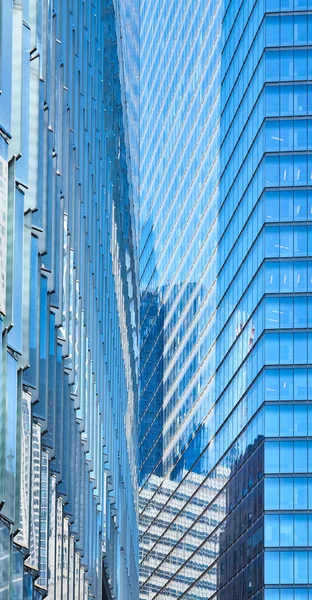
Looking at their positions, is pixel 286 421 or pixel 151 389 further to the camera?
pixel 151 389

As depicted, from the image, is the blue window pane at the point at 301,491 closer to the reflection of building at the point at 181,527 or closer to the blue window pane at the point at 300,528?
the blue window pane at the point at 300,528

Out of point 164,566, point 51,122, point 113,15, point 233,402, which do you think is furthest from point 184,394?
point 51,122

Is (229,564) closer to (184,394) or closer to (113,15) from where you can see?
(184,394)

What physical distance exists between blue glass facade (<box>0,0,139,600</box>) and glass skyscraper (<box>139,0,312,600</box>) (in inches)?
1926

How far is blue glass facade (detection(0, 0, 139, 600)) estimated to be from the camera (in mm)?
18031

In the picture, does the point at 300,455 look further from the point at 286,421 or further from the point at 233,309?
the point at 233,309

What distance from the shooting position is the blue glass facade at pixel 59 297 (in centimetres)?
1803

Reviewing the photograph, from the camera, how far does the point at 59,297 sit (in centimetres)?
2538

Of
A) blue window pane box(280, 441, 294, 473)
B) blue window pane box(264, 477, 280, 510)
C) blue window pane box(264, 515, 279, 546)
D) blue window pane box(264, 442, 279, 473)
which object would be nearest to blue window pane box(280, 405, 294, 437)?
blue window pane box(280, 441, 294, 473)

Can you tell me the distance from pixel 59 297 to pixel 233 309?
3508 inches

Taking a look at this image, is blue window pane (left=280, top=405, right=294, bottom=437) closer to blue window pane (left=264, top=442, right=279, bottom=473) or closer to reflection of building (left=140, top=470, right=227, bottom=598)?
blue window pane (left=264, top=442, right=279, bottom=473)

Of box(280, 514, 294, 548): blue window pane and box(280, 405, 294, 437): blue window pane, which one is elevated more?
box(280, 405, 294, 437): blue window pane

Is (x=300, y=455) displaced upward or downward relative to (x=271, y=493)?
upward

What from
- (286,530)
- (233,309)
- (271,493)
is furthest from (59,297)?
(233,309)
